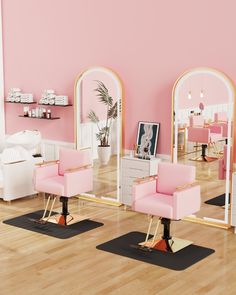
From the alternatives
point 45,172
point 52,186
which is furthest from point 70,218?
point 45,172

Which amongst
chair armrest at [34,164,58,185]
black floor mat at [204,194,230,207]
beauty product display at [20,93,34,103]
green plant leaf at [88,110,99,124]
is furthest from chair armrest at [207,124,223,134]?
beauty product display at [20,93,34,103]

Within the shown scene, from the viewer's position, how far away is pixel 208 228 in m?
6.57

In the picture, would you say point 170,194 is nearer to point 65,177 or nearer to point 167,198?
point 167,198

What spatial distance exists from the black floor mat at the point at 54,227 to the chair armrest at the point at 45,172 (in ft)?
1.67

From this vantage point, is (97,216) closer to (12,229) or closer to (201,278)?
(12,229)

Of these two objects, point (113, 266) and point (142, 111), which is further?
point (142, 111)

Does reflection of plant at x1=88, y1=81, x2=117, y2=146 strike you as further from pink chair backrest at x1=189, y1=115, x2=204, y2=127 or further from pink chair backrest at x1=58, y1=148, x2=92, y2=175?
pink chair backrest at x1=189, y1=115, x2=204, y2=127

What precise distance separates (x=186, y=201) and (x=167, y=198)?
0.95 ft

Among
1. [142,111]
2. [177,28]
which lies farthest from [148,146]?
[177,28]

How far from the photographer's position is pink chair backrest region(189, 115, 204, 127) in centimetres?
668

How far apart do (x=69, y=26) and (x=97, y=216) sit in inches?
109

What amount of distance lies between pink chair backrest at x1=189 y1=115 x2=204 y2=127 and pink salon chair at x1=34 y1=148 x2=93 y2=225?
1.38 m

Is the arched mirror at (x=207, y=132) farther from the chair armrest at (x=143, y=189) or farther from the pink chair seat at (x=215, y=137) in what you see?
the chair armrest at (x=143, y=189)

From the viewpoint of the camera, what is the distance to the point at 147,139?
7.27 meters
